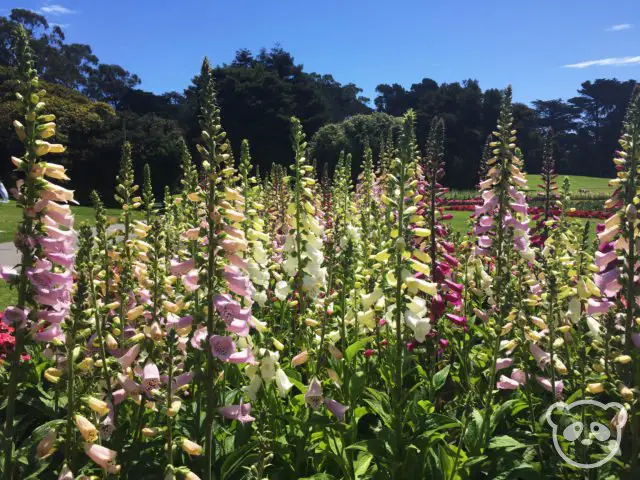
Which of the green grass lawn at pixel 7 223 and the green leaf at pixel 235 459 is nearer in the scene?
the green leaf at pixel 235 459

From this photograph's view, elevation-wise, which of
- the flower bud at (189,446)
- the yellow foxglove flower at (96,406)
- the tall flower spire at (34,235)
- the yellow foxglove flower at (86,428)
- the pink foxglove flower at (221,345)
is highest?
the tall flower spire at (34,235)

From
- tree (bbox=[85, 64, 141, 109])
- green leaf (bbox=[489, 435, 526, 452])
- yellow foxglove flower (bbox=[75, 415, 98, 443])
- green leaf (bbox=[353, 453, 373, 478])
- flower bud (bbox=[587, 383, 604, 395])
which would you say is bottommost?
green leaf (bbox=[353, 453, 373, 478])

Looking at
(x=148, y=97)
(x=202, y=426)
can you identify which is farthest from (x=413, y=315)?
(x=148, y=97)

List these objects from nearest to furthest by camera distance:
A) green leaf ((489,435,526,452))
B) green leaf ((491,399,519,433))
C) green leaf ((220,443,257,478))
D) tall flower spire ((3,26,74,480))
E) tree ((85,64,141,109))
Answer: tall flower spire ((3,26,74,480)) < green leaf ((220,443,257,478)) < green leaf ((489,435,526,452)) < green leaf ((491,399,519,433)) < tree ((85,64,141,109))

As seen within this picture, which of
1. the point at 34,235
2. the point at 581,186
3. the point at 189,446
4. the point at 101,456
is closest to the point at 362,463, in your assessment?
the point at 189,446

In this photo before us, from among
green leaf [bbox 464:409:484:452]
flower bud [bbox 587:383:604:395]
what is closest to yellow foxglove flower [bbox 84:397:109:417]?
green leaf [bbox 464:409:484:452]

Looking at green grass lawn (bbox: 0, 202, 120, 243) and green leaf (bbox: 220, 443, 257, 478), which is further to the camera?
green grass lawn (bbox: 0, 202, 120, 243)

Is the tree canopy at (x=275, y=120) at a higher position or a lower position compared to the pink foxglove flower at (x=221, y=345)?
higher

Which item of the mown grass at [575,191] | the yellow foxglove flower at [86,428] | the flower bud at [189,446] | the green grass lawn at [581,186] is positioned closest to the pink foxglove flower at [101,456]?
the yellow foxglove flower at [86,428]

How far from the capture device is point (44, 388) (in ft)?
16.0

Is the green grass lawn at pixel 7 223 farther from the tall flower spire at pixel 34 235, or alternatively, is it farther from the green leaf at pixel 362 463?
the green leaf at pixel 362 463

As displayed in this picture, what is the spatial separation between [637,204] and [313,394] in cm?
255

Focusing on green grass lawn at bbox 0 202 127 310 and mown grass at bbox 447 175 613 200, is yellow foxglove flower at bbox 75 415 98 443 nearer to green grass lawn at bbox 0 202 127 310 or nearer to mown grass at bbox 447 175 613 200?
green grass lawn at bbox 0 202 127 310

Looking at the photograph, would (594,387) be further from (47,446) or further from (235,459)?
(47,446)
